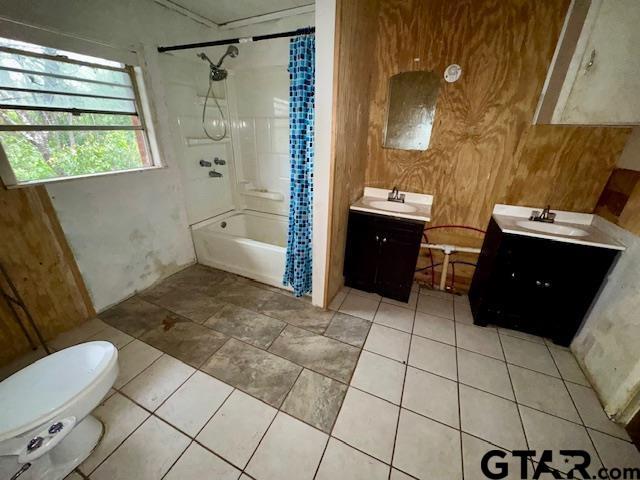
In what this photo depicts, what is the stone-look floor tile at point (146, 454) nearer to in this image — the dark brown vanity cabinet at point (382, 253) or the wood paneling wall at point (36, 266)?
the wood paneling wall at point (36, 266)

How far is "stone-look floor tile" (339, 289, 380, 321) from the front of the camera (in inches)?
84.0

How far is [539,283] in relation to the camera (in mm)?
1768

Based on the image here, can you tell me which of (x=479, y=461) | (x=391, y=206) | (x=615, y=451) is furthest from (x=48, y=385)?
(x=615, y=451)

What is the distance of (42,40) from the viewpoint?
1.50 m

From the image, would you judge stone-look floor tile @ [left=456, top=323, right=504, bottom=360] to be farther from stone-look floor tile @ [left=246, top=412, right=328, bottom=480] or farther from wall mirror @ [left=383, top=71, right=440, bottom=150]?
wall mirror @ [left=383, top=71, right=440, bottom=150]

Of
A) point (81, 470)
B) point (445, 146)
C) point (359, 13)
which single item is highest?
point (359, 13)

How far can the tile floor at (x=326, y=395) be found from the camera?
1.18 meters

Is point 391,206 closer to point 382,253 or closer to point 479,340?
point 382,253

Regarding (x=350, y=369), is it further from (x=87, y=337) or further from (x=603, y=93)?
(x=603, y=93)

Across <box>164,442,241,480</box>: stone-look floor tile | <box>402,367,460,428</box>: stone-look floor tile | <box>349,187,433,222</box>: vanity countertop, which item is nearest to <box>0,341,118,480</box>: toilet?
<box>164,442,241,480</box>: stone-look floor tile

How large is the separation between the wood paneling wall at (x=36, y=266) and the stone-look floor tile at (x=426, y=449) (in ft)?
7.82

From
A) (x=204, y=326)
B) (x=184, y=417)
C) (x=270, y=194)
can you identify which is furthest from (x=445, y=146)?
(x=184, y=417)

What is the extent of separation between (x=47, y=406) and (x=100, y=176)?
1535 mm

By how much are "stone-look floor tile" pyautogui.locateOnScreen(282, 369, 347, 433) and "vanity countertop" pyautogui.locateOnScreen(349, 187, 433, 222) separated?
1.29 metres
